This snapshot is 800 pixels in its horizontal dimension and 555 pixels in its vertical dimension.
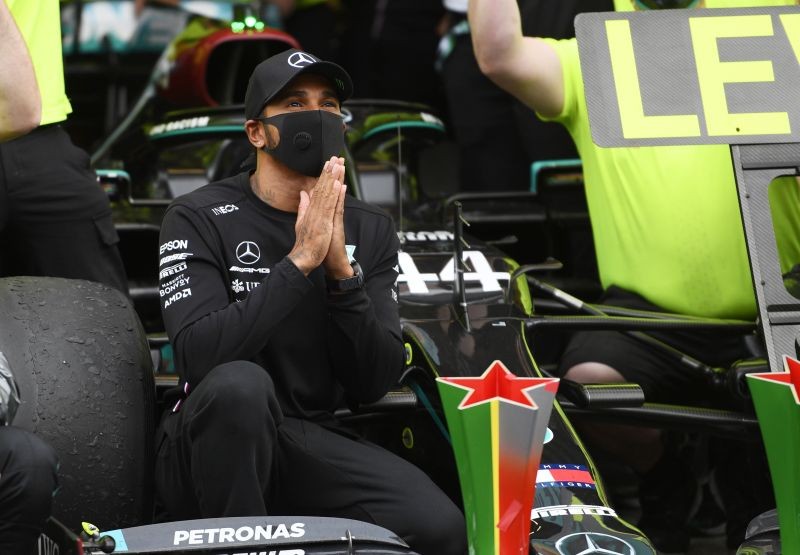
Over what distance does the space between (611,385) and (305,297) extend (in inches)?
35.3

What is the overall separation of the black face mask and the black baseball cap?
8 cm

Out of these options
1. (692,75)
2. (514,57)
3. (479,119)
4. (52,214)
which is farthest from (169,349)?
(479,119)

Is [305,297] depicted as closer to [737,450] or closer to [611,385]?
[611,385]

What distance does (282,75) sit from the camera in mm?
3783

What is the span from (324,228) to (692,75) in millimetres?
1214

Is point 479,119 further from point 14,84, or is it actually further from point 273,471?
point 273,471

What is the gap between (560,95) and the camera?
502 centimetres

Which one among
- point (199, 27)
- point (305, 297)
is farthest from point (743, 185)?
point (199, 27)

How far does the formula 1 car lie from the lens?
3.33 meters

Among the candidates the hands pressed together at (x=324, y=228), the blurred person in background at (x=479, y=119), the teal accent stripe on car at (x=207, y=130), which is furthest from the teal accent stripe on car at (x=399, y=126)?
the hands pressed together at (x=324, y=228)

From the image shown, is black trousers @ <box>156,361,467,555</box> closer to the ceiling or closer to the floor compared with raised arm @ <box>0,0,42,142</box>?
closer to the floor

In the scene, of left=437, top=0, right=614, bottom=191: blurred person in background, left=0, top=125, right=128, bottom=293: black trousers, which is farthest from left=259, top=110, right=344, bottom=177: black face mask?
left=437, top=0, right=614, bottom=191: blurred person in background

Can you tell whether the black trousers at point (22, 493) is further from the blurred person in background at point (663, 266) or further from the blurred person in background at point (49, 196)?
the blurred person in background at point (663, 266)

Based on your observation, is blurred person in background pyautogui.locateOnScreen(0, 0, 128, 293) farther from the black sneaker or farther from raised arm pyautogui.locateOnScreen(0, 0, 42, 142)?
the black sneaker
